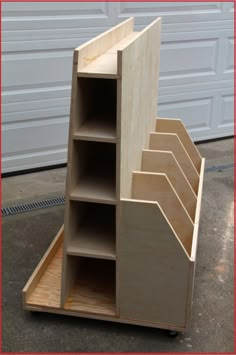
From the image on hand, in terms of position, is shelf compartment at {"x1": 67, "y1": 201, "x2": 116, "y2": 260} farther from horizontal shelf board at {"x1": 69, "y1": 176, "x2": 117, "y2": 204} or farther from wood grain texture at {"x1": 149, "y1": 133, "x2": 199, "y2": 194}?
wood grain texture at {"x1": 149, "y1": 133, "x2": 199, "y2": 194}

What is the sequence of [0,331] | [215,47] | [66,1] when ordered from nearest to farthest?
[0,331]
[66,1]
[215,47]

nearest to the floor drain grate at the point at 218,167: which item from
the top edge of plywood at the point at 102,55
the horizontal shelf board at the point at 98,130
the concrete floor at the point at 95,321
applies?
the concrete floor at the point at 95,321

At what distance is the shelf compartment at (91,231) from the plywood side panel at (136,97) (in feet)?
0.67

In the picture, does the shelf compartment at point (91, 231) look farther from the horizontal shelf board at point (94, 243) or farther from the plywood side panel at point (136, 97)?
the plywood side panel at point (136, 97)

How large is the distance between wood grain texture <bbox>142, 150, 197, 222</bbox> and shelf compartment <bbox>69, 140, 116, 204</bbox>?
0.34 metres

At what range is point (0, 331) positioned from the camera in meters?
2.08

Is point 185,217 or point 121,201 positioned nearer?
point 121,201

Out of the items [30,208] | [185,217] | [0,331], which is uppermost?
[185,217]

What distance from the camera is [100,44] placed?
6.95 ft

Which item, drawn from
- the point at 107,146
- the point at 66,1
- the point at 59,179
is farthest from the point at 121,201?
the point at 66,1

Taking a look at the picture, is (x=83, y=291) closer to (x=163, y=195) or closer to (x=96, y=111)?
(x=163, y=195)

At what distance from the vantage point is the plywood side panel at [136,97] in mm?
1830

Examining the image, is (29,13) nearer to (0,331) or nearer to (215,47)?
(215,47)

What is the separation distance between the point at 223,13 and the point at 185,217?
2647 mm
